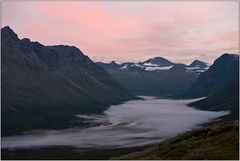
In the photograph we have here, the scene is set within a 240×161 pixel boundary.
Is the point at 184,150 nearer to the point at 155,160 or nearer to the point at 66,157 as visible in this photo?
the point at 155,160

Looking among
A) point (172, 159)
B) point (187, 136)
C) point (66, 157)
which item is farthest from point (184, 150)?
point (66, 157)

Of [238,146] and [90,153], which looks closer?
[238,146]

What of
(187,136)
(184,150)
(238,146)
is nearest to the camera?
(238,146)

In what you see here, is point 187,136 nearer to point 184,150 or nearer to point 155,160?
point 184,150

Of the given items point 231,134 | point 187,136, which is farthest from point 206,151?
point 187,136

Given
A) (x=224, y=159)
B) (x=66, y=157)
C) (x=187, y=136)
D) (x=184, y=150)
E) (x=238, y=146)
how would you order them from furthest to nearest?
1. (x=66, y=157)
2. (x=187, y=136)
3. (x=184, y=150)
4. (x=238, y=146)
5. (x=224, y=159)

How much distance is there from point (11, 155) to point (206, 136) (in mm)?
164951

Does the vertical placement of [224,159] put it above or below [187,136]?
below

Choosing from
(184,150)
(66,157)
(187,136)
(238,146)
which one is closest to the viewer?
(238,146)

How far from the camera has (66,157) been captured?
189 metres

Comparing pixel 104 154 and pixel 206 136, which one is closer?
pixel 206 136

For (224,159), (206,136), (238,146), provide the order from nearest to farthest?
(224,159) → (238,146) → (206,136)

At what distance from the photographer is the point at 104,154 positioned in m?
193

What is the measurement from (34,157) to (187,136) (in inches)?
6051
